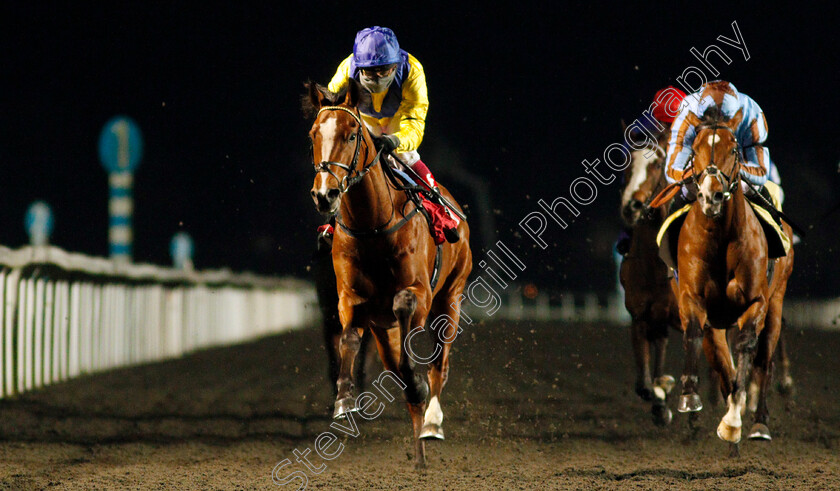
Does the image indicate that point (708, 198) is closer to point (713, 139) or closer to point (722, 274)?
point (713, 139)

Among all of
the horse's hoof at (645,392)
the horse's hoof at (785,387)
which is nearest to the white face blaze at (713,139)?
the horse's hoof at (645,392)

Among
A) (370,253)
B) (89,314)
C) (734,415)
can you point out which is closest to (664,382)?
(734,415)

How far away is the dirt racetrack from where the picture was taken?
5.36 meters

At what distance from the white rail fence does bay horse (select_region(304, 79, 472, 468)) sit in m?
2.50

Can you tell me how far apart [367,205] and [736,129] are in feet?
7.53

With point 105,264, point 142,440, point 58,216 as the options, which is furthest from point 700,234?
point 58,216

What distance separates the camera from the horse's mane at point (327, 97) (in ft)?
16.3

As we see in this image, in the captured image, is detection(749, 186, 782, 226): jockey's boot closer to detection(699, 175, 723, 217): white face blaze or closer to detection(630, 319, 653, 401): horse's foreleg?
detection(699, 175, 723, 217): white face blaze

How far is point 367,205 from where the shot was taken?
16.9ft

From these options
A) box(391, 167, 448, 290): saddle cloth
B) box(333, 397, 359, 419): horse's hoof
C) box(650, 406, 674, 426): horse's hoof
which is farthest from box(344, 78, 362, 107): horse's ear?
box(650, 406, 674, 426): horse's hoof

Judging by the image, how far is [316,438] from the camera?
6.93m

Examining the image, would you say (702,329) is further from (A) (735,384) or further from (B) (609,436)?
(B) (609,436)

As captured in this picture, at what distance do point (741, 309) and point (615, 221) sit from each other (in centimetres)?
319

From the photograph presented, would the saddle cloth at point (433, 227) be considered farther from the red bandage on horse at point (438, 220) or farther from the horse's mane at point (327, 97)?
the horse's mane at point (327, 97)
